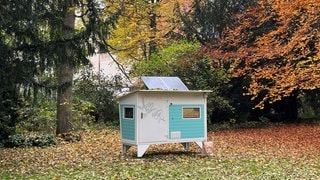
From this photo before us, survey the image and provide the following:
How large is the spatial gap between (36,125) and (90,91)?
10.8 ft

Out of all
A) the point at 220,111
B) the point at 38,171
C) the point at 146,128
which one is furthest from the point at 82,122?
the point at 38,171

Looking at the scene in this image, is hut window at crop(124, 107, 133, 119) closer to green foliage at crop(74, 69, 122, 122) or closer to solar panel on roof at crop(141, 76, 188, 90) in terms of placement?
solar panel on roof at crop(141, 76, 188, 90)

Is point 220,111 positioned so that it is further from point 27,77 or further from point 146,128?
point 27,77

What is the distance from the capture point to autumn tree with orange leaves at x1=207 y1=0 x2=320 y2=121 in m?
11.1

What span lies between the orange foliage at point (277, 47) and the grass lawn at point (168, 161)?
1776mm

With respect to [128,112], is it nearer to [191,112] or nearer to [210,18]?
[191,112]

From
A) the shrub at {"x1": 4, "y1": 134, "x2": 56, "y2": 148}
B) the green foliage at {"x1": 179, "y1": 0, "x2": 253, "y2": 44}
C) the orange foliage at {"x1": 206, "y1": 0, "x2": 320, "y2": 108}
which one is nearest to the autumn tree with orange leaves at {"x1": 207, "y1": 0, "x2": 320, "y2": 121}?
the orange foliage at {"x1": 206, "y1": 0, "x2": 320, "y2": 108}

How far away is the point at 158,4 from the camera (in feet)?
62.9

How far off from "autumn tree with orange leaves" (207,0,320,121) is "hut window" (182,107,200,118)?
3.01 metres

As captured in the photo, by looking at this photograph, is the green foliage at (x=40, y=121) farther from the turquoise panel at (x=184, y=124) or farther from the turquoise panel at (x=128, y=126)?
the turquoise panel at (x=184, y=124)

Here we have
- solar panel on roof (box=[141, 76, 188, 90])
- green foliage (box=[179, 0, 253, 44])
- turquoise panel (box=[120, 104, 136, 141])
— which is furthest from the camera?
green foliage (box=[179, 0, 253, 44])

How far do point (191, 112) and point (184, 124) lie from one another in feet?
1.09

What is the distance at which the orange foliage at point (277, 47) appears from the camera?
36.4 ft

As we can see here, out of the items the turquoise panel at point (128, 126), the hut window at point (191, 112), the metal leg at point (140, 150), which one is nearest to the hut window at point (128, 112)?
the turquoise panel at point (128, 126)
